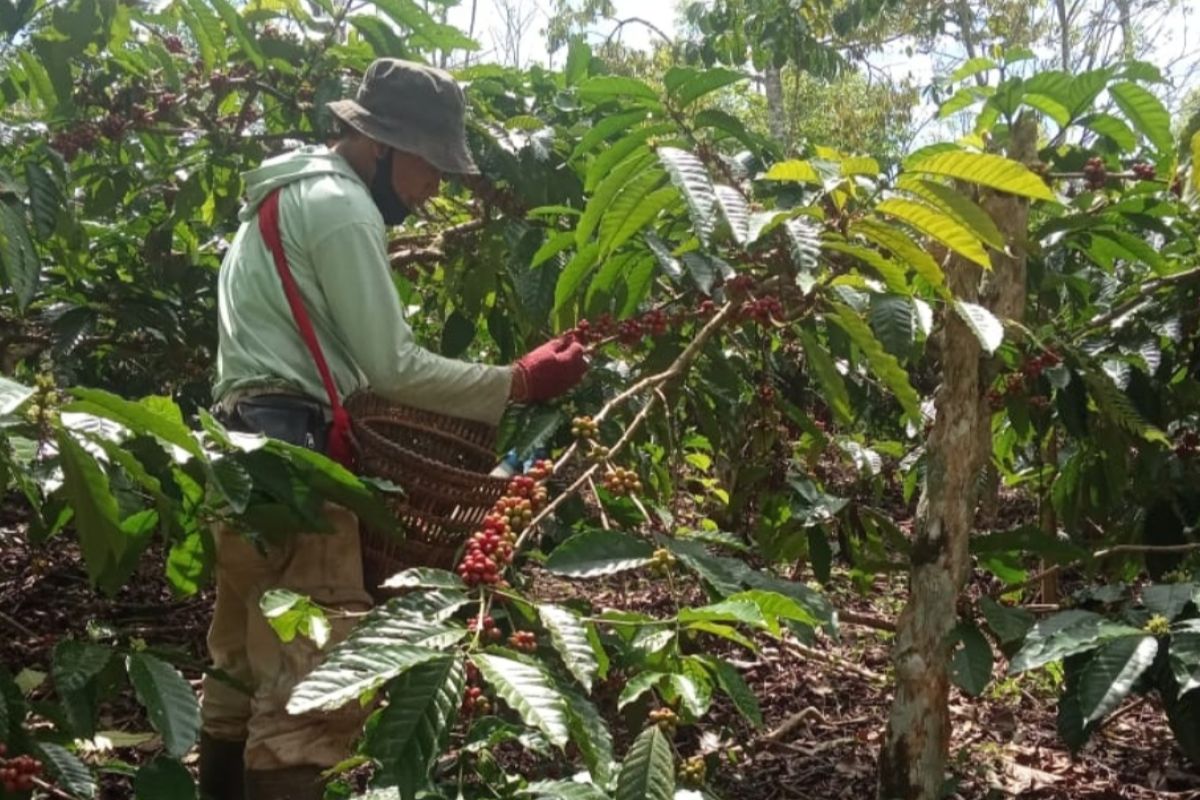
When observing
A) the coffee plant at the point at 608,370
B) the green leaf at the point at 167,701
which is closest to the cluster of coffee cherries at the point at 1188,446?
the coffee plant at the point at 608,370

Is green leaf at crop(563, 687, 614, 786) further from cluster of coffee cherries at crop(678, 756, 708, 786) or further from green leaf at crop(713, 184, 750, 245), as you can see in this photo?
green leaf at crop(713, 184, 750, 245)

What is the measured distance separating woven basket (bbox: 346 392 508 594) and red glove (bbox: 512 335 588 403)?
12 centimetres

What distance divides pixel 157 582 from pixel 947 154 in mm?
3367

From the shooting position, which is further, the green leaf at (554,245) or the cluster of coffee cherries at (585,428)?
the green leaf at (554,245)

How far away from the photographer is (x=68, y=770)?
1629 mm

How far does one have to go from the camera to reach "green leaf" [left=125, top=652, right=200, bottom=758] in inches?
66.1

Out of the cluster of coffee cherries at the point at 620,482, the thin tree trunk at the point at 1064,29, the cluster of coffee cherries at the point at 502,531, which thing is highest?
the thin tree trunk at the point at 1064,29

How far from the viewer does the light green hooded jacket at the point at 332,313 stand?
7.11 ft

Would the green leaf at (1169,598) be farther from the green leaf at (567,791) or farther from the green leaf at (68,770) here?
the green leaf at (68,770)

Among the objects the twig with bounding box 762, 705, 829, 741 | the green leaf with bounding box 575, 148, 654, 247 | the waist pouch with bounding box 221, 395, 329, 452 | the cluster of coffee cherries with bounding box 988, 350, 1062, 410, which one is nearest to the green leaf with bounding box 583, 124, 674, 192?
the green leaf with bounding box 575, 148, 654, 247

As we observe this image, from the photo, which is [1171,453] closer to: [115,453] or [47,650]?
[115,453]

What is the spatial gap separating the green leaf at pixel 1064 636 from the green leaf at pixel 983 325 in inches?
17.6

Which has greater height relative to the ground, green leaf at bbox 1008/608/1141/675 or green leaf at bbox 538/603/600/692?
green leaf at bbox 538/603/600/692

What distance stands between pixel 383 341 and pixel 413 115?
1.68 feet
